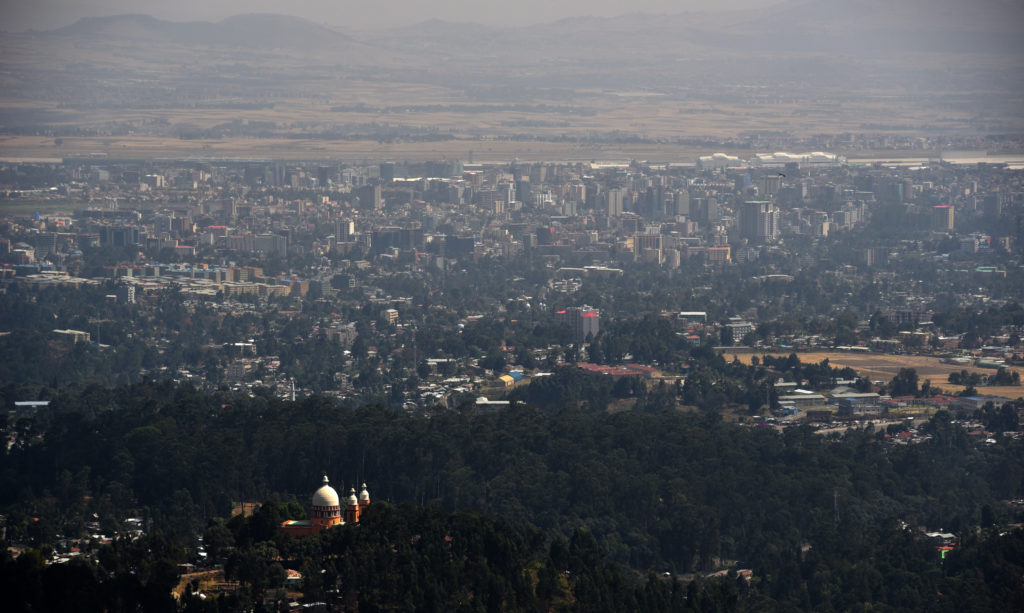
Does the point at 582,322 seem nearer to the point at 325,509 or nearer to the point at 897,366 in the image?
the point at 897,366

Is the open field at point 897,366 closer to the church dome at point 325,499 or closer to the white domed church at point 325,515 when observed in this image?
the white domed church at point 325,515

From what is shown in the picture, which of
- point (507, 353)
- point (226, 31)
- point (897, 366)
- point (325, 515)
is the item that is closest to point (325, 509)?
point (325, 515)

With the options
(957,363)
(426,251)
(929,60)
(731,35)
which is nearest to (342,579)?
(957,363)

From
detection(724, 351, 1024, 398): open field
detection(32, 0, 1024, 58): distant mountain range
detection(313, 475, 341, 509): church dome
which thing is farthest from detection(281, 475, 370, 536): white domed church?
detection(32, 0, 1024, 58): distant mountain range

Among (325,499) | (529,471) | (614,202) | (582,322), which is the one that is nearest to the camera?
(325,499)

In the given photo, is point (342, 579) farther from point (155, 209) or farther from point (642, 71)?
point (642, 71)
